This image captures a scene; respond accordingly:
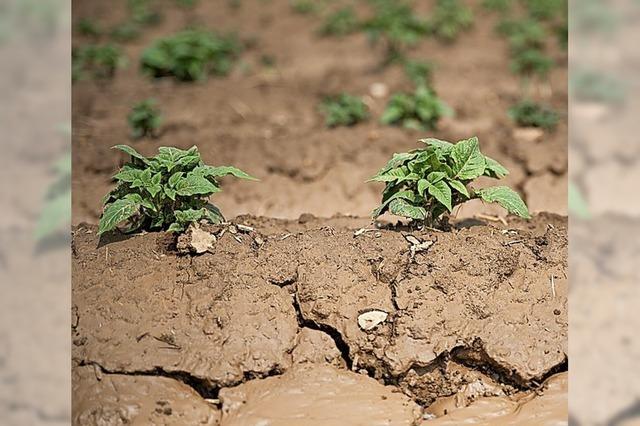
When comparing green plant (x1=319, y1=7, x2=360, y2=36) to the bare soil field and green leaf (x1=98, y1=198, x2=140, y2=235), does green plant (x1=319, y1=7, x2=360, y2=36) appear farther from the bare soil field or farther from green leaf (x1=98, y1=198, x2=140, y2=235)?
green leaf (x1=98, y1=198, x2=140, y2=235)

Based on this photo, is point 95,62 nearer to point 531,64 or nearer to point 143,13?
point 143,13

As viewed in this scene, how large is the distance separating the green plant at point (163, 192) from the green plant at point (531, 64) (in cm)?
449

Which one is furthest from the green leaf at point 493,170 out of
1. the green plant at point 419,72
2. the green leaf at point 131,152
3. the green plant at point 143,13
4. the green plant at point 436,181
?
the green plant at point 143,13

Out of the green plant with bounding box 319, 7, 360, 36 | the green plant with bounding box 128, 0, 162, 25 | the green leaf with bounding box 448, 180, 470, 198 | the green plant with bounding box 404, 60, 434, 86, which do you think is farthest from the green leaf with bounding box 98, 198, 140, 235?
the green plant with bounding box 128, 0, 162, 25

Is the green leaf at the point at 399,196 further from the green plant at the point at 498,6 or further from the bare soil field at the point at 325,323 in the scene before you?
the green plant at the point at 498,6

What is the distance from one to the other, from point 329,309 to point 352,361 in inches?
7.9

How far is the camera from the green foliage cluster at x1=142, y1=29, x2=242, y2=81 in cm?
685

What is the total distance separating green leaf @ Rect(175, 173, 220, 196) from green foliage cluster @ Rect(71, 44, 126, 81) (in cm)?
405

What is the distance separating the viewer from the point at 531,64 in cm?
717

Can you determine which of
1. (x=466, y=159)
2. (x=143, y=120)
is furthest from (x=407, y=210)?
(x=143, y=120)

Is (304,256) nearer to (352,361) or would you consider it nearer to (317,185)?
(352,361)

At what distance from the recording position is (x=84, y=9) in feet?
29.9
